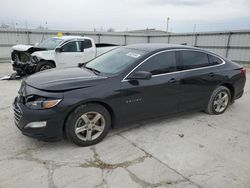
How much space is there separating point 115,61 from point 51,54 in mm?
5050

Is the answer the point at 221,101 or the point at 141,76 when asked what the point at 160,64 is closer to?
the point at 141,76

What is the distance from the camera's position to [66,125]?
2.90 m

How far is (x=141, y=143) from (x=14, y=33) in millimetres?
14051

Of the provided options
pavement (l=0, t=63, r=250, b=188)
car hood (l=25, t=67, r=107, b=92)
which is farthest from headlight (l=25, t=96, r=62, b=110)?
pavement (l=0, t=63, r=250, b=188)

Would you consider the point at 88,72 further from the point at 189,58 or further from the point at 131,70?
the point at 189,58

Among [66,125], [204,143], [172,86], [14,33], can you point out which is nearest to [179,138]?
[204,143]

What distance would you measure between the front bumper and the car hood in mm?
346

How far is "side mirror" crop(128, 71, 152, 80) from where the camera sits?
322 cm

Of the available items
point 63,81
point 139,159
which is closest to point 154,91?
point 139,159

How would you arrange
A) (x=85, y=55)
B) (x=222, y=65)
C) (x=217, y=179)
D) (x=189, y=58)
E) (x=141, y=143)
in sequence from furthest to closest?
(x=85, y=55)
(x=222, y=65)
(x=189, y=58)
(x=141, y=143)
(x=217, y=179)

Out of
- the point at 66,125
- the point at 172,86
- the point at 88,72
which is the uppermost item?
the point at 88,72

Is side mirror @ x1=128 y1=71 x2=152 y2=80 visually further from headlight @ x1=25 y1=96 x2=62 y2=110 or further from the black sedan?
headlight @ x1=25 y1=96 x2=62 y2=110

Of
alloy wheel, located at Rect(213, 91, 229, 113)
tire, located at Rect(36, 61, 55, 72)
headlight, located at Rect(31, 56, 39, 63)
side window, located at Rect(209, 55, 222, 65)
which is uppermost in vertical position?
side window, located at Rect(209, 55, 222, 65)

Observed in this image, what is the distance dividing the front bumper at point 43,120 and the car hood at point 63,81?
1.13 feet
